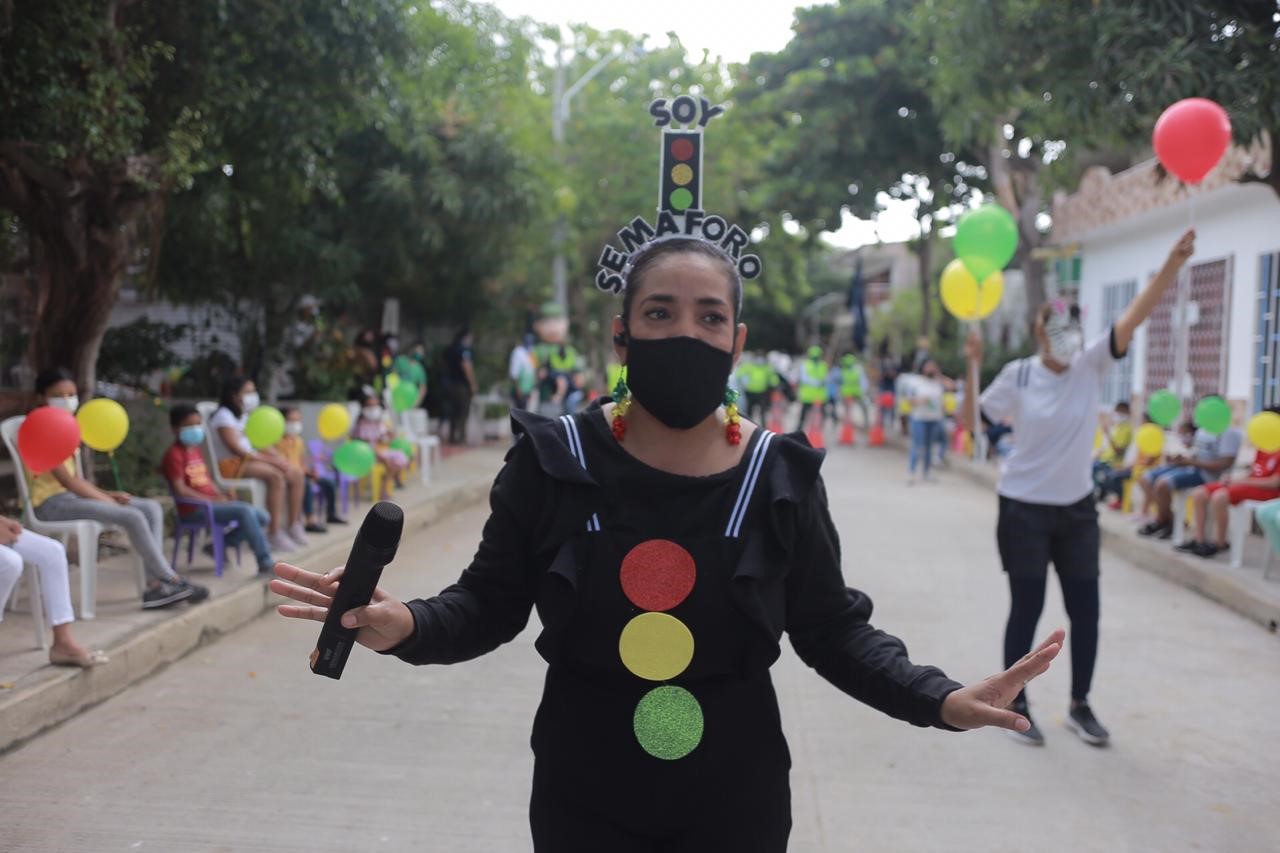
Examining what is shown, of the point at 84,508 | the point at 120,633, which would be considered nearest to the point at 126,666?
the point at 120,633

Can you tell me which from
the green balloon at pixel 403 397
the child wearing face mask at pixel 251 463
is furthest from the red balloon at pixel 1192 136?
the green balloon at pixel 403 397

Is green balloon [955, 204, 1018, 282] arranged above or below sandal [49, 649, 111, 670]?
above

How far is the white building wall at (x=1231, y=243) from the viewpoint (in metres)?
15.7

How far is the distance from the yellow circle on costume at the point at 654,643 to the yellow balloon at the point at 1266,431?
8.03 m

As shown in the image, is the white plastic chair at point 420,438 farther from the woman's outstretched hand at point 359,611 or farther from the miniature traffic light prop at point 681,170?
the woman's outstretched hand at point 359,611

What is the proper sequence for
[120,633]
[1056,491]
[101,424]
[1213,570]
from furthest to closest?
[1213,570] → [101,424] → [120,633] → [1056,491]

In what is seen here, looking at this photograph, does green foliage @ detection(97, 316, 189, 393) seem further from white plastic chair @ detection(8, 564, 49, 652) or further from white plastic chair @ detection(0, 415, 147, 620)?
white plastic chair @ detection(8, 564, 49, 652)

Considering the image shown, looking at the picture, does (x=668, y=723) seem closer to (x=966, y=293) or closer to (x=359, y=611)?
(x=359, y=611)

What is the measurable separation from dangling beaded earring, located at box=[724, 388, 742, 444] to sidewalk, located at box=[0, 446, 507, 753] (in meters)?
3.79

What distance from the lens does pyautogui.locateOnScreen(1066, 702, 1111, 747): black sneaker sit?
531cm

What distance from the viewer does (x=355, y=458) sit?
1064cm

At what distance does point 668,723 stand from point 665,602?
0.68ft

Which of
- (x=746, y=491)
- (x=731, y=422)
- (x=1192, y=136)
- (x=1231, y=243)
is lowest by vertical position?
(x=746, y=491)

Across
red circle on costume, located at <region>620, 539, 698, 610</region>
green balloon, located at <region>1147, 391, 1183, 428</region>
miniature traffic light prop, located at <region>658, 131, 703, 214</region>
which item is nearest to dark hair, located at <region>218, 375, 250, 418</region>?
miniature traffic light prop, located at <region>658, 131, 703, 214</region>
